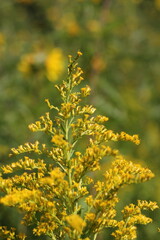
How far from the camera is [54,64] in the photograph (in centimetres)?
484

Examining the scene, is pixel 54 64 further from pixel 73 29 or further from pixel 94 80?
pixel 94 80

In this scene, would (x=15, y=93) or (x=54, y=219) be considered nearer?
(x=54, y=219)

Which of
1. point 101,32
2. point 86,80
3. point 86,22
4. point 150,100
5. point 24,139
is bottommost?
point 24,139

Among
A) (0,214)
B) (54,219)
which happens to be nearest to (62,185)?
(54,219)

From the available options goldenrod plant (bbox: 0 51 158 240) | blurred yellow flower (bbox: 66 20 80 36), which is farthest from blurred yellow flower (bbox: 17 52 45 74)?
goldenrod plant (bbox: 0 51 158 240)

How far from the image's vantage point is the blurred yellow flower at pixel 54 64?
4.70 meters

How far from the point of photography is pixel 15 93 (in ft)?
14.2

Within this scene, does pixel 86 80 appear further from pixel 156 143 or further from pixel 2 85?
pixel 156 143

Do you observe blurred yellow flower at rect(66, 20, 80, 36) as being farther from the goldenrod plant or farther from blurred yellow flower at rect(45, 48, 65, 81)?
the goldenrod plant

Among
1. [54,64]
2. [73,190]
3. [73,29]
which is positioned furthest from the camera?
[54,64]

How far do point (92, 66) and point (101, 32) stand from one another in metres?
0.33

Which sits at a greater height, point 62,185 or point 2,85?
point 2,85

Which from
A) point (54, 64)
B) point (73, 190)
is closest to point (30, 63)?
point (54, 64)

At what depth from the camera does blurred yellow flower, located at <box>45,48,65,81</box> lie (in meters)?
4.70
